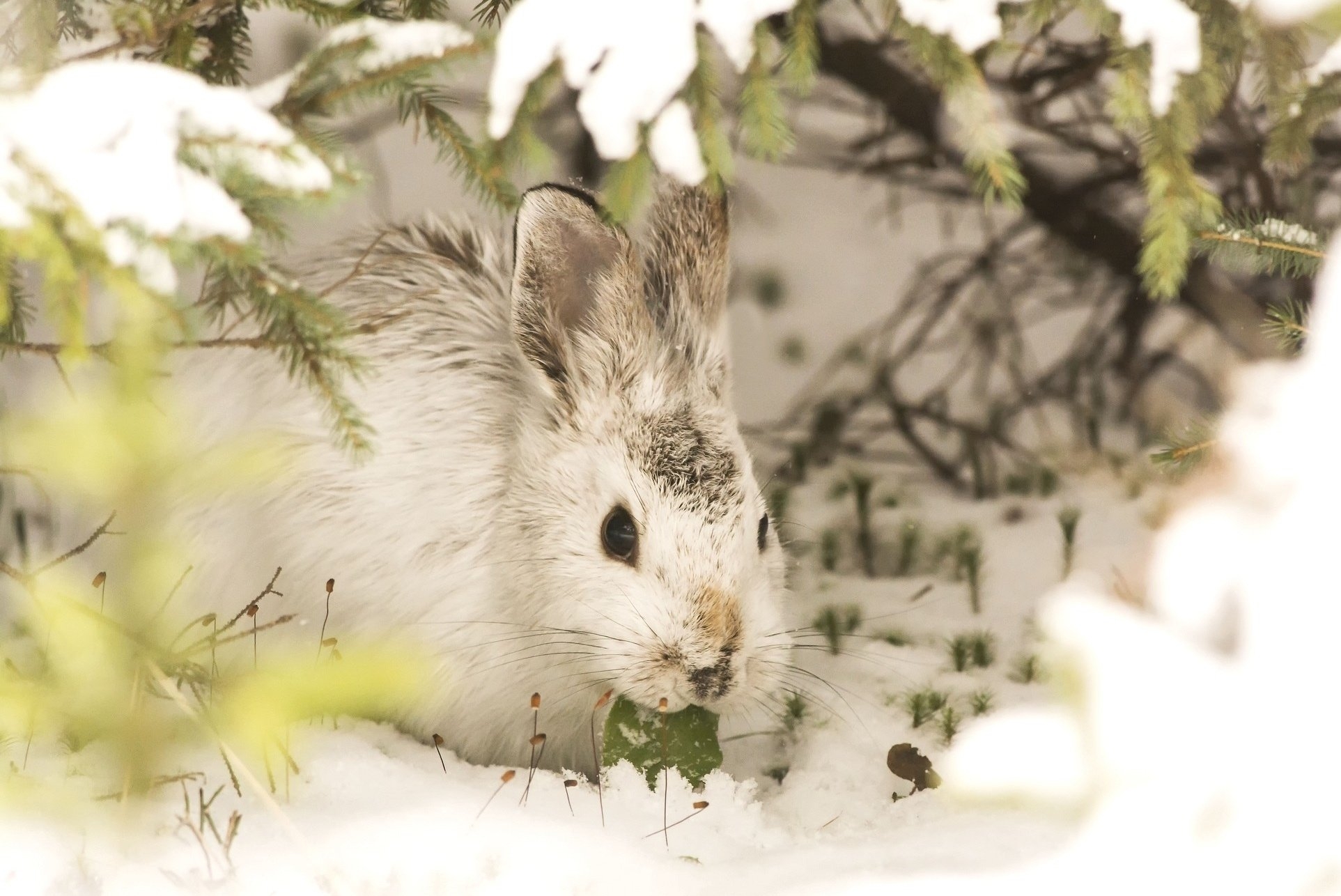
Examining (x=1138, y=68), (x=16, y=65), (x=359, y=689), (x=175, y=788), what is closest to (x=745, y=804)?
(x=359, y=689)

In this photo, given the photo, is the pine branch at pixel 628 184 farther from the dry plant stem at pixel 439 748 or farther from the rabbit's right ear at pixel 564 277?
the dry plant stem at pixel 439 748

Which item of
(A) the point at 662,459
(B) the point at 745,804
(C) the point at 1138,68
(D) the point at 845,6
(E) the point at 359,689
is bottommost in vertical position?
(B) the point at 745,804

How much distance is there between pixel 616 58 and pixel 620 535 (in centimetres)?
122

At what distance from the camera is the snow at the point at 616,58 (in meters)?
2.16

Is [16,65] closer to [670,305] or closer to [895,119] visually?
[670,305]

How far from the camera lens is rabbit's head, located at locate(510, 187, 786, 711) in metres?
2.78

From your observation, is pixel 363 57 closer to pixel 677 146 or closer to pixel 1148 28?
pixel 677 146

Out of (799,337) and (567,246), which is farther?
(799,337)

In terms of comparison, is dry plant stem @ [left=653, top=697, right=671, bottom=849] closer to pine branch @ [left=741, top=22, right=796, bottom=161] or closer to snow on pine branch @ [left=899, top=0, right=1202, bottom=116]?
pine branch @ [left=741, top=22, right=796, bottom=161]

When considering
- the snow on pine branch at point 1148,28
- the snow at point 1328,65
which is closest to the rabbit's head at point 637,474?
the snow on pine branch at point 1148,28

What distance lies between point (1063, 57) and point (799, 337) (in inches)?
68.3

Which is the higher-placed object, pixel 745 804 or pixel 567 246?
pixel 567 246

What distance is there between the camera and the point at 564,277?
312 cm

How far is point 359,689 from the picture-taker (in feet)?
7.14
